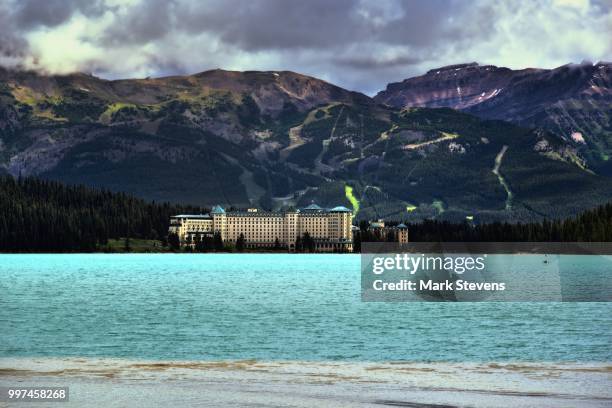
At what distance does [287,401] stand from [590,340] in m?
40.9

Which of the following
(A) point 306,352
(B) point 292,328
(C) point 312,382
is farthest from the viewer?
(B) point 292,328

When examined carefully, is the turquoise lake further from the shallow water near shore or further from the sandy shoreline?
the sandy shoreline

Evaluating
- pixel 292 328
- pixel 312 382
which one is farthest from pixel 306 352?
pixel 292 328

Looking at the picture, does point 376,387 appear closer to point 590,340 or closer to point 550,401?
point 550,401

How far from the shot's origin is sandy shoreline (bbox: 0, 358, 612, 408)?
47688 millimetres

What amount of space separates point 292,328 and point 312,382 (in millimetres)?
37570

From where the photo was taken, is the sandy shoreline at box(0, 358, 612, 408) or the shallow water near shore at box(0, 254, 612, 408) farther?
the shallow water near shore at box(0, 254, 612, 408)

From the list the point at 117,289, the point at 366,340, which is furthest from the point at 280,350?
the point at 117,289

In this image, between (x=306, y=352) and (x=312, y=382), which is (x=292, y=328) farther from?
(x=312, y=382)

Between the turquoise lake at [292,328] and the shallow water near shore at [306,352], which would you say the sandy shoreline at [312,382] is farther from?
the turquoise lake at [292,328]

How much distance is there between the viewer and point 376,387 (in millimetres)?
52094

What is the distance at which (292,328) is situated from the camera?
9138 cm

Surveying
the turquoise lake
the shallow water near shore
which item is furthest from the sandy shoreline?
the turquoise lake

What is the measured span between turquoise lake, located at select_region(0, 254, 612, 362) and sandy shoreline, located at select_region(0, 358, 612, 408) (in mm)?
6595
